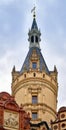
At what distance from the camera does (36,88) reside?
4070 inches

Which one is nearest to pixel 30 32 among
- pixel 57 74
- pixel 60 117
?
pixel 57 74

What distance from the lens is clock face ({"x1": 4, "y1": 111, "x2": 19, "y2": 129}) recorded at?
74381mm

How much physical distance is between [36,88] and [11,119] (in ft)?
94.2

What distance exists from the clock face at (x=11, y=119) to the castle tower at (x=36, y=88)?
77.8ft

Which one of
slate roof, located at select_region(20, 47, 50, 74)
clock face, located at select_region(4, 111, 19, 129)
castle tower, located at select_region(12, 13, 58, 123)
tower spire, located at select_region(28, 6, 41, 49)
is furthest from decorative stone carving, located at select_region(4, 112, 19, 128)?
tower spire, located at select_region(28, 6, 41, 49)

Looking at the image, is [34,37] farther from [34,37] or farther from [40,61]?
[40,61]

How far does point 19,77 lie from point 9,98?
29.1 m

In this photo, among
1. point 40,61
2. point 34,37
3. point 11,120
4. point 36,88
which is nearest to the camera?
point 11,120

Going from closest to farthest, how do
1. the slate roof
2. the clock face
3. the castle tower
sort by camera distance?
the clock face → the castle tower → the slate roof

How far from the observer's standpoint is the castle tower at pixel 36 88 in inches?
4013

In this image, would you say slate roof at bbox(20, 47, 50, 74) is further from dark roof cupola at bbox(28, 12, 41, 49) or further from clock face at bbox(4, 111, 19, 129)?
clock face at bbox(4, 111, 19, 129)

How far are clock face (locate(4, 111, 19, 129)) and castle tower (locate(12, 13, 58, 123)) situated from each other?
933 inches

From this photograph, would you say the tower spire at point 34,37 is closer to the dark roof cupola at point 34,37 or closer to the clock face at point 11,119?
the dark roof cupola at point 34,37

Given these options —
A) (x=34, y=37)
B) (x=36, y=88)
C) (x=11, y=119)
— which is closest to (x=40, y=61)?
(x=36, y=88)
